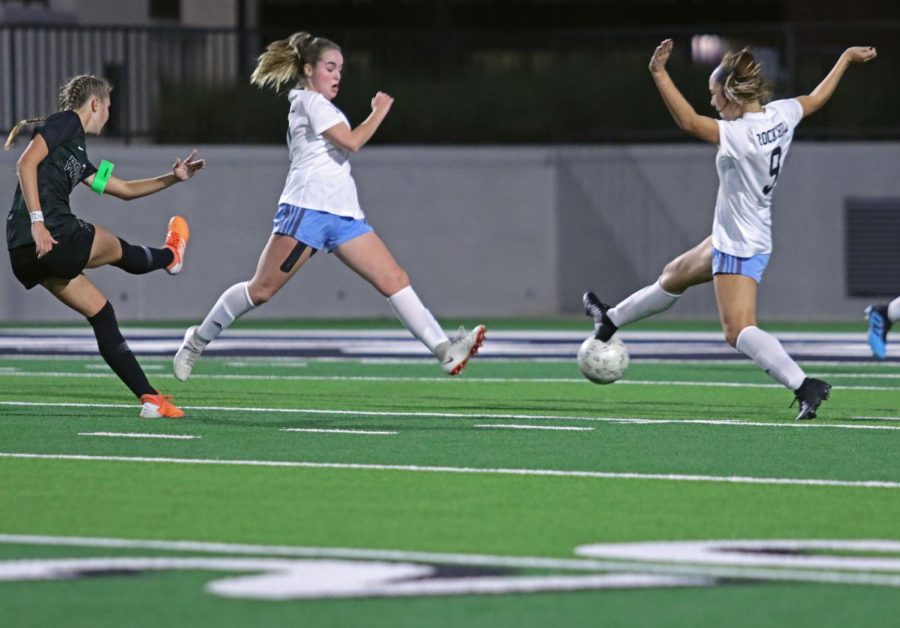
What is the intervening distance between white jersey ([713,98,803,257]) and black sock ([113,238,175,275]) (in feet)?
10.1

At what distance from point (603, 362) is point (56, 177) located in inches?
139

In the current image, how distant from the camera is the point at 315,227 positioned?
12047 millimetres

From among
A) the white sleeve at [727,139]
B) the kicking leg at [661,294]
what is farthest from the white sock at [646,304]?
the white sleeve at [727,139]

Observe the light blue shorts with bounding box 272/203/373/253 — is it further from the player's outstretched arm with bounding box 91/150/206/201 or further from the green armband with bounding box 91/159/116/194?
the green armband with bounding box 91/159/116/194

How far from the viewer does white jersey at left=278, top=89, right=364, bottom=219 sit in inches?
474

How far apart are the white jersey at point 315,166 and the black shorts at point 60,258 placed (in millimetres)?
1423

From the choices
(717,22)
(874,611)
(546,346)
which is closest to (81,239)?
(874,611)

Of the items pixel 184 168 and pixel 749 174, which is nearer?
pixel 749 174

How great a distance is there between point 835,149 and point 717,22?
15112 millimetres

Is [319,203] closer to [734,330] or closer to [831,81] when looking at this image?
[734,330]

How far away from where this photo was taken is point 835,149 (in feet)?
77.0

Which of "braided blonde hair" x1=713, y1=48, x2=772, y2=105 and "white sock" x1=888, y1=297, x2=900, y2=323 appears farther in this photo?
"white sock" x1=888, y1=297, x2=900, y2=323

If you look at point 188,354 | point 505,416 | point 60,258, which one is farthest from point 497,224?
point 60,258

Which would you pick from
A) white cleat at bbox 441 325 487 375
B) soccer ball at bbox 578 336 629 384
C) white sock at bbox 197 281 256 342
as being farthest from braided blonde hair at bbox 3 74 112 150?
soccer ball at bbox 578 336 629 384
